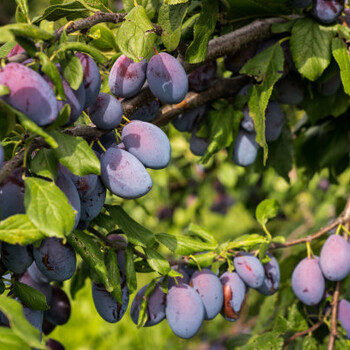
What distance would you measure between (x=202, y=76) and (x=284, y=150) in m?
0.33

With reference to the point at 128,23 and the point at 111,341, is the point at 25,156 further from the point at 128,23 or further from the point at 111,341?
the point at 111,341

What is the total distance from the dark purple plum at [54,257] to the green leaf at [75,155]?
12cm

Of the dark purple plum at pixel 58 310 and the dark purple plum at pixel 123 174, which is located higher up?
the dark purple plum at pixel 123 174

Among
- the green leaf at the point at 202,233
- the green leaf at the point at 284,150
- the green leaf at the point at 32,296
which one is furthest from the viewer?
the green leaf at the point at 284,150

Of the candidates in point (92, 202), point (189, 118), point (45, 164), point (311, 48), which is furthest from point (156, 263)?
point (311, 48)

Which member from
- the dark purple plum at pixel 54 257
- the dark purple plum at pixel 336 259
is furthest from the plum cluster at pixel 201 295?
the dark purple plum at pixel 54 257

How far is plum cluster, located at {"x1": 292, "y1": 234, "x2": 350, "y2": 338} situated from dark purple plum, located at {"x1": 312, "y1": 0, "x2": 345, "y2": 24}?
0.43 meters

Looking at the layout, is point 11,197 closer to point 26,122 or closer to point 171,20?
A: point 26,122

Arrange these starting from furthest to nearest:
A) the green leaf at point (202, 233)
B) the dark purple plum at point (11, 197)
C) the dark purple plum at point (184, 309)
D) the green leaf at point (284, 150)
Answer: the green leaf at point (284, 150) < the green leaf at point (202, 233) < the dark purple plum at point (184, 309) < the dark purple plum at point (11, 197)

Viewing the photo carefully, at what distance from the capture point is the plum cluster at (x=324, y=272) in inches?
39.9

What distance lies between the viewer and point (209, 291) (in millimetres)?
881

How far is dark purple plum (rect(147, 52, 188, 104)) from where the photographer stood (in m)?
0.78

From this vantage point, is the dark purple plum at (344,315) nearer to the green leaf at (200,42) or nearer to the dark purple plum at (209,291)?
the dark purple plum at (209,291)

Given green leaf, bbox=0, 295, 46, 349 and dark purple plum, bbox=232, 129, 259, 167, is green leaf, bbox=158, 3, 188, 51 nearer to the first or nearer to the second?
dark purple plum, bbox=232, 129, 259, 167
